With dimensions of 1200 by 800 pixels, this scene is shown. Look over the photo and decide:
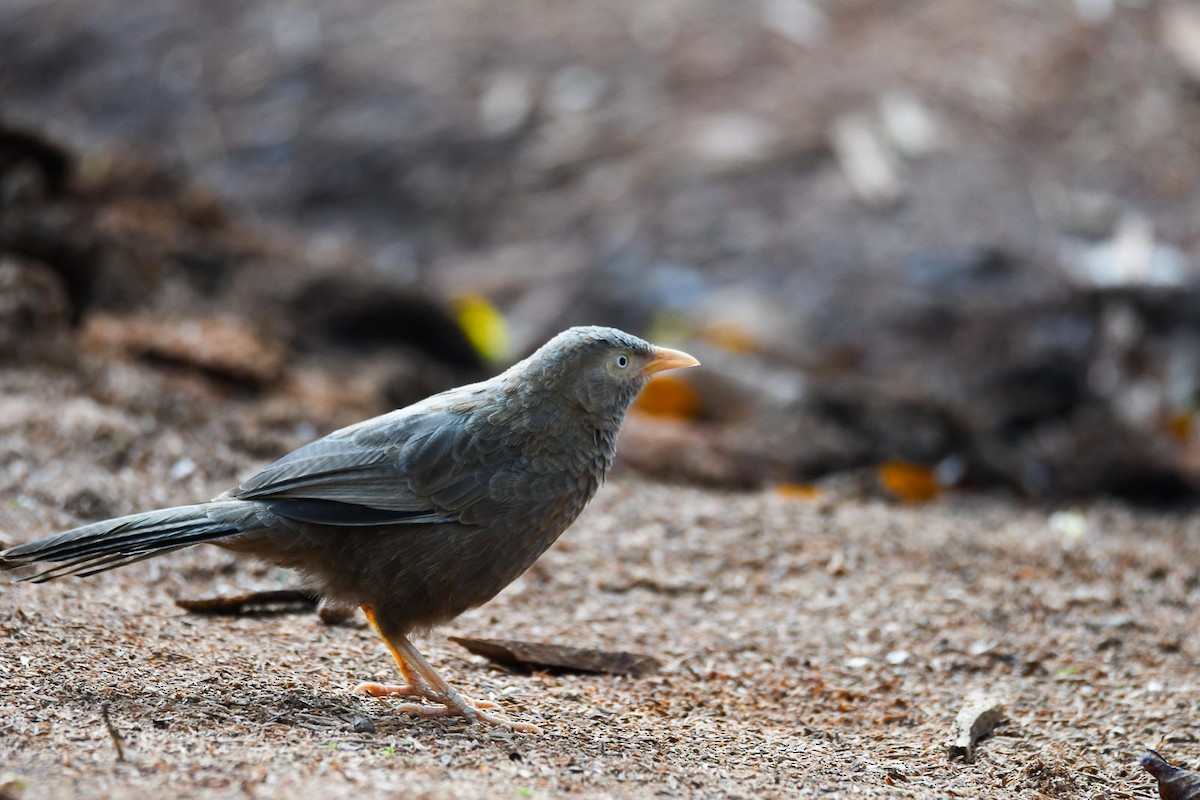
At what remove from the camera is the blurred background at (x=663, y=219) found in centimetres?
813

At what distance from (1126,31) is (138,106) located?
33.2 feet

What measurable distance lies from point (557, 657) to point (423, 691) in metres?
0.61

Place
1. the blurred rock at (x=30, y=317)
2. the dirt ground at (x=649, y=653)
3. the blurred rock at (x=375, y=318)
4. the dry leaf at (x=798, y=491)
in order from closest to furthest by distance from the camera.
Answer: the dirt ground at (x=649, y=653) < the blurred rock at (x=30, y=317) < the dry leaf at (x=798, y=491) < the blurred rock at (x=375, y=318)

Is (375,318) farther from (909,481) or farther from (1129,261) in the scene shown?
(1129,261)

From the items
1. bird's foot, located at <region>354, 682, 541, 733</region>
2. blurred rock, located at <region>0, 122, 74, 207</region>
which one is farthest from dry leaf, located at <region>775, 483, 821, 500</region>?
blurred rock, located at <region>0, 122, 74, 207</region>

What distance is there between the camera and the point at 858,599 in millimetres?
5855

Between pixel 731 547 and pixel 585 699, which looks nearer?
pixel 585 699

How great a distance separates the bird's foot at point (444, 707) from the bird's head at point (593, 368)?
1.13m

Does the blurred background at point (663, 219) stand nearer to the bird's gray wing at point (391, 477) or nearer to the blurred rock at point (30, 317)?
the blurred rock at point (30, 317)

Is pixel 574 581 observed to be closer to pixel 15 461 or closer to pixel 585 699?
pixel 585 699

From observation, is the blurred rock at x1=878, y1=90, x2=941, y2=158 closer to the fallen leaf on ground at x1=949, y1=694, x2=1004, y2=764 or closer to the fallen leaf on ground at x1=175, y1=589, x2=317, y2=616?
the fallen leaf on ground at x1=949, y1=694, x2=1004, y2=764

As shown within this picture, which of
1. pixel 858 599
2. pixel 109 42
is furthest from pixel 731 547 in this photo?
pixel 109 42

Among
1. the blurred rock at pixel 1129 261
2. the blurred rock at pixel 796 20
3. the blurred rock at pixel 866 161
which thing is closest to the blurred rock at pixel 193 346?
the blurred rock at pixel 866 161

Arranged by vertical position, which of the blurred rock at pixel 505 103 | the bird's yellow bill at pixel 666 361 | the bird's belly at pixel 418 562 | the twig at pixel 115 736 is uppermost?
the blurred rock at pixel 505 103
